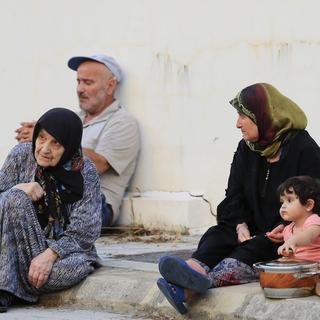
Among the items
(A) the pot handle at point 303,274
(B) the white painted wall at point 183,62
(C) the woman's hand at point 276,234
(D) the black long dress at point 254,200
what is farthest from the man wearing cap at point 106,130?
(A) the pot handle at point 303,274

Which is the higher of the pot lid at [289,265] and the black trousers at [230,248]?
the pot lid at [289,265]

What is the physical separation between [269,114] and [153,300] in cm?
111

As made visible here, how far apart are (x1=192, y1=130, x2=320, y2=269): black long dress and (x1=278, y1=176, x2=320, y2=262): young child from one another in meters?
0.28

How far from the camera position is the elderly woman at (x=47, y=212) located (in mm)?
5695

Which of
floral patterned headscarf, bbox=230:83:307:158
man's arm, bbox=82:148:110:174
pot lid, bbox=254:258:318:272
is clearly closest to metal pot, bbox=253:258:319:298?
pot lid, bbox=254:258:318:272

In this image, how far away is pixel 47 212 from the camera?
19.2 feet

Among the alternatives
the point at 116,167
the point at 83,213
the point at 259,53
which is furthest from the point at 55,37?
the point at 83,213

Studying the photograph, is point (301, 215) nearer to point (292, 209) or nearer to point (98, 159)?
point (292, 209)

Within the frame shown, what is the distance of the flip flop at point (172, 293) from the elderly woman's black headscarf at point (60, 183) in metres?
0.98

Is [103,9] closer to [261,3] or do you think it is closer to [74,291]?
[261,3]

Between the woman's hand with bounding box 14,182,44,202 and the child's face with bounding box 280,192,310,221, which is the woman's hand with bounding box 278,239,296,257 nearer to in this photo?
the child's face with bounding box 280,192,310,221

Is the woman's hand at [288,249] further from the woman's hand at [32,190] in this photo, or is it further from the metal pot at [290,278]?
the woman's hand at [32,190]

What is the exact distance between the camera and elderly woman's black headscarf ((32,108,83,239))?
5.79 m

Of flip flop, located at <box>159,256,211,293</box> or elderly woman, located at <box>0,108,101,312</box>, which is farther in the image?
elderly woman, located at <box>0,108,101,312</box>
